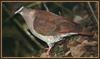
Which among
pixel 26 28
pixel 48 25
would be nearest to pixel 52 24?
pixel 48 25

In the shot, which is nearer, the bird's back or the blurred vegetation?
the bird's back

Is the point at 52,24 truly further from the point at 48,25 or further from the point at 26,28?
the point at 26,28

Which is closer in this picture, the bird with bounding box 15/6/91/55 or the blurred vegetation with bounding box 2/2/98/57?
the bird with bounding box 15/6/91/55

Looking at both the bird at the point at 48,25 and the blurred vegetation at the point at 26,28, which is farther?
the blurred vegetation at the point at 26,28

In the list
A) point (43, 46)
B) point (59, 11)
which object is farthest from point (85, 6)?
point (43, 46)

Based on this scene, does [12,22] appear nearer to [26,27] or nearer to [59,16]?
[26,27]
